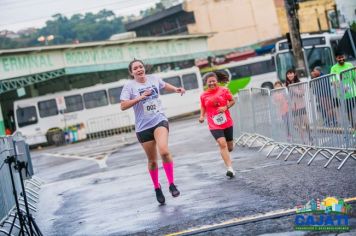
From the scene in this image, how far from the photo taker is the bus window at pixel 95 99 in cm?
4275

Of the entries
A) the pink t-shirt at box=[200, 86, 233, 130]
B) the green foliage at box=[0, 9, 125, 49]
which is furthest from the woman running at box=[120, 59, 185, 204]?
the green foliage at box=[0, 9, 125, 49]

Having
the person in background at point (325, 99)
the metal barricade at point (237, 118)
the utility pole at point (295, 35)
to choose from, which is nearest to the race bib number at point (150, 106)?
the person in background at point (325, 99)

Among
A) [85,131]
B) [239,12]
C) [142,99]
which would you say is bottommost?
[85,131]

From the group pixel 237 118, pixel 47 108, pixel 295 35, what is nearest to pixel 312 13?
pixel 47 108

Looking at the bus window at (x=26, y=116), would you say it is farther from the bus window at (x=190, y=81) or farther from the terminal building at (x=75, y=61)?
the bus window at (x=190, y=81)

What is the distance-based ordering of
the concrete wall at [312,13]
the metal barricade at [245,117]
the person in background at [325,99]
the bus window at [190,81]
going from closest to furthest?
1. the person in background at [325,99]
2. the metal barricade at [245,117]
3. the bus window at [190,81]
4. the concrete wall at [312,13]

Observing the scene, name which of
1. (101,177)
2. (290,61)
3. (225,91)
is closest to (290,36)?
(101,177)

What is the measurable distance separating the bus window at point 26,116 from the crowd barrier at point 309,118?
25.9 metres

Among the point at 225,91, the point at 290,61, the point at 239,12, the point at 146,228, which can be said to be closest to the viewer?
the point at 146,228

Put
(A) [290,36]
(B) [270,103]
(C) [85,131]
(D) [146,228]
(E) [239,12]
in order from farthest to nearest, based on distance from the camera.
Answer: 1. (E) [239,12]
2. (C) [85,131]
3. (A) [290,36]
4. (B) [270,103]
5. (D) [146,228]

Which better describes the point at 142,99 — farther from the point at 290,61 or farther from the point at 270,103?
the point at 290,61

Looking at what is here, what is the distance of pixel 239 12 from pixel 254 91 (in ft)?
168

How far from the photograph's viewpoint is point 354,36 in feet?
50.6

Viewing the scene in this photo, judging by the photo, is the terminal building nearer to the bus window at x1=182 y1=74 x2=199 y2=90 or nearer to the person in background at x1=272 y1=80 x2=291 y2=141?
the bus window at x1=182 y1=74 x2=199 y2=90
